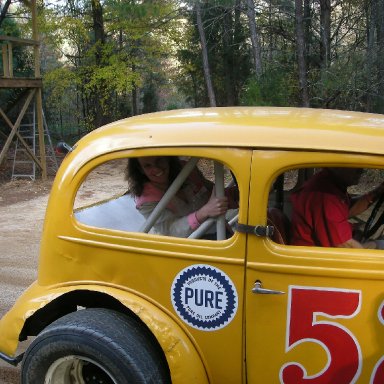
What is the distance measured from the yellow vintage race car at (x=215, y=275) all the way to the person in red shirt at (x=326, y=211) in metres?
0.08

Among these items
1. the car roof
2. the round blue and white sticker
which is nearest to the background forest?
the car roof

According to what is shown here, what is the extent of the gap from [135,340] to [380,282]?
3.97 feet

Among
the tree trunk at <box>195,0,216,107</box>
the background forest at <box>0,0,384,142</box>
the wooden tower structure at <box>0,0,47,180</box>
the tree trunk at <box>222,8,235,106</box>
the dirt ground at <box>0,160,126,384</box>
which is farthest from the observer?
the tree trunk at <box>222,8,235,106</box>

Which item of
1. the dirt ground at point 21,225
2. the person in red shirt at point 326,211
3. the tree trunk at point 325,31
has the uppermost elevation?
the tree trunk at point 325,31

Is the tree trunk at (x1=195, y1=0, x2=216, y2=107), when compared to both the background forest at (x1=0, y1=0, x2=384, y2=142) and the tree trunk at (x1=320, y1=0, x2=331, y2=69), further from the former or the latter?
the tree trunk at (x1=320, y1=0, x2=331, y2=69)

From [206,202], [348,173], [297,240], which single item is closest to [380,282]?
[297,240]

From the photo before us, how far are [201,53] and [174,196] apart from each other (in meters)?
18.0

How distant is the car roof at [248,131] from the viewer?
6.98ft

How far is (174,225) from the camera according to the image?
2.54 metres

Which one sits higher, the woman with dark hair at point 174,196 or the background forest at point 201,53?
the background forest at point 201,53

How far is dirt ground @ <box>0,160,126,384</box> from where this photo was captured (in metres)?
4.42

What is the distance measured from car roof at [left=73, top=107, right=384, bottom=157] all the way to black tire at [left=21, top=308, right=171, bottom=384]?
2.95 feet

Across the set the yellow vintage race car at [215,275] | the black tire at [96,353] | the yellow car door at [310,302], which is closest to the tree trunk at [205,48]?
the yellow vintage race car at [215,275]

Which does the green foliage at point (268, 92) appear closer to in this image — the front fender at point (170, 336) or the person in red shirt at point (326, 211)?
the person in red shirt at point (326, 211)
